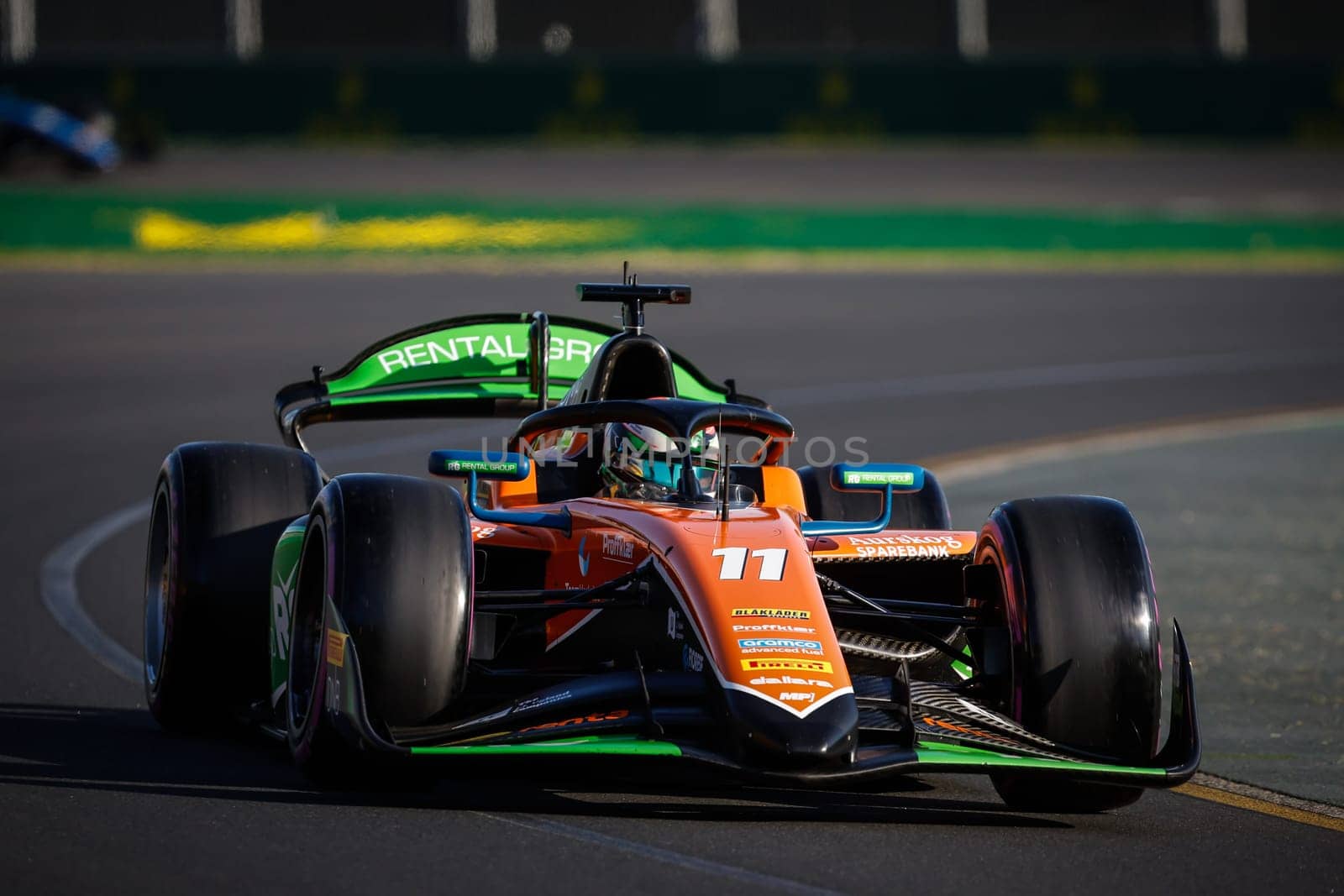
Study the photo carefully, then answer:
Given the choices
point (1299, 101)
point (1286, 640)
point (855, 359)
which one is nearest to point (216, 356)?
point (855, 359)

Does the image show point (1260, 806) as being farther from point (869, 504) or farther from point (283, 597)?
point (283, 597)

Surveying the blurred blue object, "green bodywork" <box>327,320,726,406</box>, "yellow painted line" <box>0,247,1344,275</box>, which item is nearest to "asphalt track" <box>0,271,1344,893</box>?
"yellow painted line" <box>0,247,1344,275</box>

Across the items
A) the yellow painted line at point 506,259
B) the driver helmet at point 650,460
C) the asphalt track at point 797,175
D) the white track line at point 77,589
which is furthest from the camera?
the asphalt track at point 797,175

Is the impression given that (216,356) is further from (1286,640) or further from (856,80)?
(856,80)

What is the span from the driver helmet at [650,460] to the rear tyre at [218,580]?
122 centimetres

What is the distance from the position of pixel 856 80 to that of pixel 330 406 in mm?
31251

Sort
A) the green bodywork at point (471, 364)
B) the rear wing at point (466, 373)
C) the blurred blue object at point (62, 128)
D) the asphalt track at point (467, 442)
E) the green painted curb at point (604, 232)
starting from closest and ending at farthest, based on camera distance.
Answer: the asphalt track at point (467, 442) → the rear wing at point (466, 373) → the green bodywork at point (471, 364) → the green painted curb at point (604, 232) → the blurred blue object at point (62, 128)

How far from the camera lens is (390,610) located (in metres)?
Answer: 6.52

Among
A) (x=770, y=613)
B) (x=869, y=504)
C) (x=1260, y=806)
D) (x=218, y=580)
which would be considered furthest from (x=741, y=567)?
(x=869, y=504)

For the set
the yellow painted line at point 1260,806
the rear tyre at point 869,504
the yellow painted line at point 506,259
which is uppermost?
the yellow painted line at point 506,259

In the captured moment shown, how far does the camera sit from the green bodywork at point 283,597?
727cm

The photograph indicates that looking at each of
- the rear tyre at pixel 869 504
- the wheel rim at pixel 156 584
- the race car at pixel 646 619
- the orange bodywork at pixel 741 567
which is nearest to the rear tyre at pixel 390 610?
the race car at pixel 646 619

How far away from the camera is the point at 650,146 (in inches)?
1529

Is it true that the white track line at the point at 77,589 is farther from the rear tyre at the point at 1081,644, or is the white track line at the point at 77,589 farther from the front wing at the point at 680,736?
the rear tyre at the point at 1081,644
